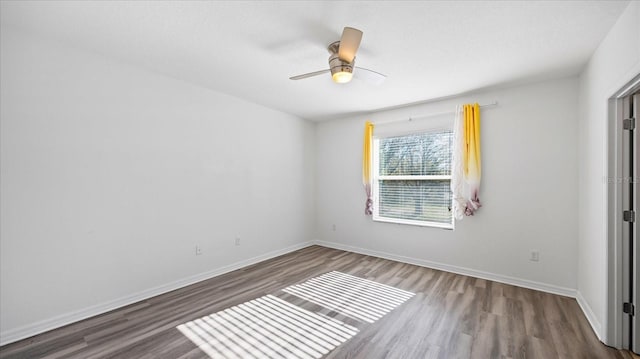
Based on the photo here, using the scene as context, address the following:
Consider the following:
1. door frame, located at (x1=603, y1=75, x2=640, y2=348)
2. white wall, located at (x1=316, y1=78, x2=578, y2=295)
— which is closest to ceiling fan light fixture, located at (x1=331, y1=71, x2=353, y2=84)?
door frame, located at (x1=603, y1=75, x2=640, y2=348)

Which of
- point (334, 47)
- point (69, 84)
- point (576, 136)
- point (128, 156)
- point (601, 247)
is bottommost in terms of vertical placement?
point (601, 247)

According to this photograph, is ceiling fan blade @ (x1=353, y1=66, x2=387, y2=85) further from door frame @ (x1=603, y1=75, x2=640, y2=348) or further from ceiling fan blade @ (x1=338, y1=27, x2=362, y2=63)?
door frame @ (x1=603, y1=75, x2=640, y2=348)

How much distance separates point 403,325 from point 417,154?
2600mm

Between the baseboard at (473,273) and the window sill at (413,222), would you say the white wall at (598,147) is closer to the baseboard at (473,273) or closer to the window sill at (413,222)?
the baseboard at (473,273)

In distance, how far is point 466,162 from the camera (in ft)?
11.7

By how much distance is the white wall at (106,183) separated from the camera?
85.4 inches

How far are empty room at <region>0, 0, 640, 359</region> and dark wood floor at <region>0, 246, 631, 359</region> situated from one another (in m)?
0.02

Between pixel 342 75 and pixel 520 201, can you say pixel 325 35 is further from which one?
pixel 520 201

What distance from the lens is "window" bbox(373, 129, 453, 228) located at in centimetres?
394

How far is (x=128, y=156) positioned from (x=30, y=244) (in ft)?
3.44

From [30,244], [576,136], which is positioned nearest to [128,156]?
[30,244]

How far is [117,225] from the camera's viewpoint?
270 cm

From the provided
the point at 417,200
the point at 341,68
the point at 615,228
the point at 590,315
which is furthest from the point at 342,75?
the point at 590,315

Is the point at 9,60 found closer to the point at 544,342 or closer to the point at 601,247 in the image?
the point at 544,342
